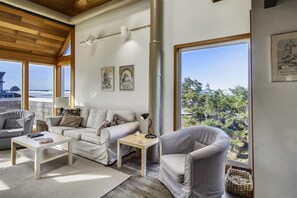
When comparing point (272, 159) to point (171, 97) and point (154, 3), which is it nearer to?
point (171, 97)

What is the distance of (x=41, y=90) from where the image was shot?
5609 mm

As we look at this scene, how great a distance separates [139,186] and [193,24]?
2824mm

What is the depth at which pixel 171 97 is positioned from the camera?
132 inches

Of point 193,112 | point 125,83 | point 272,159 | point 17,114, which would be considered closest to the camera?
point 272,159

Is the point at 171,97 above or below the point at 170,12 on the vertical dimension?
below

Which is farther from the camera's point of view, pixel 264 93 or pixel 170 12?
pixel 170 12

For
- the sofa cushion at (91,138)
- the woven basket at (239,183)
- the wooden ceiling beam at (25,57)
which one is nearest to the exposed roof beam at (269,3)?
the woven basket at (239,183)

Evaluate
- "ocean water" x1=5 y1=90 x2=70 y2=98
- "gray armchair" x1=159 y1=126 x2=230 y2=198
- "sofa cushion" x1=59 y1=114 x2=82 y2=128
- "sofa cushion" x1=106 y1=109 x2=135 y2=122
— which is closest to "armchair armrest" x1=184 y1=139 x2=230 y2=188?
"gray armchair" x1=159 y1=126 x2=230 y2=198

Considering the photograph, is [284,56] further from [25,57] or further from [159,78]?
[25,57]

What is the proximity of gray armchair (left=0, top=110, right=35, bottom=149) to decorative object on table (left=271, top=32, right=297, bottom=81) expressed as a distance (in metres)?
4.78

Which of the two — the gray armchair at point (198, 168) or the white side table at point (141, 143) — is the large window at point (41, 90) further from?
the gray armchair at point (198, 168)

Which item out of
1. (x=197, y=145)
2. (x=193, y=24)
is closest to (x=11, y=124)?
(x=197, y=145)

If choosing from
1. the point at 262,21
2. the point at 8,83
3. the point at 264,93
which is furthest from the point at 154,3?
the point at 8,83

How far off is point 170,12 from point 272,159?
2.94 meters
